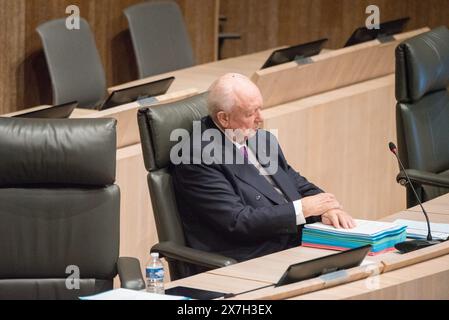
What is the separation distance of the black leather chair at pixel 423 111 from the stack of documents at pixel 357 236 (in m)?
0.97

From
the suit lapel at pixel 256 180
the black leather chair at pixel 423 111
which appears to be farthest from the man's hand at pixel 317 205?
the black leather chair at pixel 423 111

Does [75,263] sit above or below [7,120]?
below

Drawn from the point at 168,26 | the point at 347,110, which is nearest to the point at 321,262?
the point at 347,110

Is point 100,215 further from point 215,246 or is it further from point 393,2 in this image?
point 393,2

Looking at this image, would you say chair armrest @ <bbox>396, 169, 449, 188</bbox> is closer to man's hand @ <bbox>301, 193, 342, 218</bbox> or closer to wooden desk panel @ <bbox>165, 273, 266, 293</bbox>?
man's hand @ <bbox>301, 193, 342, 218</bbox>

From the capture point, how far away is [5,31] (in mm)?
5793

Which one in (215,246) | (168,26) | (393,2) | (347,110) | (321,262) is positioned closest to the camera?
(321,262)

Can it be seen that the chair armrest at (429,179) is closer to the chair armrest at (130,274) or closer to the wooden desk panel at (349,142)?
the wooden desk panel at (349,142)

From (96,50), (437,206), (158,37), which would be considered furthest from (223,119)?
(158,37)

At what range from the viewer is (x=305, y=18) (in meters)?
7.89

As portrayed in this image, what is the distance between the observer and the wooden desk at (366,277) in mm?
2645

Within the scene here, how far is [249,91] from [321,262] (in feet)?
3.48

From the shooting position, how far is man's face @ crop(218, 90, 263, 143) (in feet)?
12.2

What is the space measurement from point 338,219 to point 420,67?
1281mm
